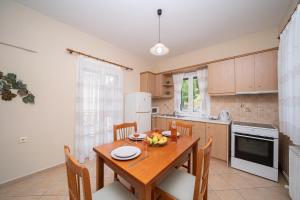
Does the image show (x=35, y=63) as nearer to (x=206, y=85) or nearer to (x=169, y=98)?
(x=169, y=98)

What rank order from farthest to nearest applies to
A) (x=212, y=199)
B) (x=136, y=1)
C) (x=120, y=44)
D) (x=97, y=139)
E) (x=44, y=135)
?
(x=120, y=44) < (x=97, y=139) < (x=44, y=135) < (x=136, y=1) < (x=212, y=199)

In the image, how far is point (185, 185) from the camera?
117 centimetres

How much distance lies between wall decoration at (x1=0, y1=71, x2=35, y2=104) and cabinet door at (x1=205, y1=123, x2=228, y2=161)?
3.36 m

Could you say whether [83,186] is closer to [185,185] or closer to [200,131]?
[185,185]

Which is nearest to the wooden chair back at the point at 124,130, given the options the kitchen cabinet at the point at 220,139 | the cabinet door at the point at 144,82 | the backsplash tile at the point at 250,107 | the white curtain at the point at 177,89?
the kitchen cabinet at the point at 220,139

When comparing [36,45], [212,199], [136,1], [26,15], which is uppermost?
[136,1]

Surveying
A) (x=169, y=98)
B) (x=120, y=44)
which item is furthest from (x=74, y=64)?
Answer: (x=169, y=98)

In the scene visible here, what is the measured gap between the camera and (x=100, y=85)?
9.12ft

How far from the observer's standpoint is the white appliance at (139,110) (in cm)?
314

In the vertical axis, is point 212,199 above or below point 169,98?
below

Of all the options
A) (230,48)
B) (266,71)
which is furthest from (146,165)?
(230,48)

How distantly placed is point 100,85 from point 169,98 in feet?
7.24

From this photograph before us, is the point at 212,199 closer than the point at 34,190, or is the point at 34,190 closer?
the point at 212,199

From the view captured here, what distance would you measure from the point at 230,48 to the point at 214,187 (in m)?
2.90
